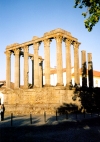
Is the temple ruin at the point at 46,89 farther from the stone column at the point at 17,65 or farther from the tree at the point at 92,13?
the tree at the point at 92,13

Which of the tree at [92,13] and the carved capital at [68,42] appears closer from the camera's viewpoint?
the tree at [92,13]

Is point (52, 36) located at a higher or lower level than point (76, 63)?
higher

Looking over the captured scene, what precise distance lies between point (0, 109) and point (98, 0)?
12725 millimetres

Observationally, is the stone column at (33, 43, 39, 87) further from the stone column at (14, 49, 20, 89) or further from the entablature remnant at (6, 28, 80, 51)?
the stone column at (14, 49, 20, 89)

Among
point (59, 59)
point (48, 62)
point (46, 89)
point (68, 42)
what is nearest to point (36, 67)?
point (48, 62)

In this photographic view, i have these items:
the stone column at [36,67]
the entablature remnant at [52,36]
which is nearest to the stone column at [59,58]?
the entablature remnant at [52,36]

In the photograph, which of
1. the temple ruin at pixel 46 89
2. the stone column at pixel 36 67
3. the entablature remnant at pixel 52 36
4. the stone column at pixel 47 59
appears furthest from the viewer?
Answer: the stone column at pixel 36 67

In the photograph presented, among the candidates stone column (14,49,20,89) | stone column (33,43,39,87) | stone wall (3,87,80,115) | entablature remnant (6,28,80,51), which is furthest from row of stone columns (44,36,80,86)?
stone column (14,49,20,89)

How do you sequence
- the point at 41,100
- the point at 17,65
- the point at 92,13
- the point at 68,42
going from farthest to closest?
the point at 17,65 < the point at 68,42 < the point at 41,100 < the point at 92,13

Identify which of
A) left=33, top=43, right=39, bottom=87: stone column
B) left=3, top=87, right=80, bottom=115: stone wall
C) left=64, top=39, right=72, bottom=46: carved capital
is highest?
left=64, top=39, right=72, bottom=46: carved capital

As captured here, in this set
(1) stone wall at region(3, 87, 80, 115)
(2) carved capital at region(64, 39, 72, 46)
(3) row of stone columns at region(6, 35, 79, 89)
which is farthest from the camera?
(2) carved capital at region(64, 39, 72, 46)

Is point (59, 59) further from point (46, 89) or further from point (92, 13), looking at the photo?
point (92, 13)

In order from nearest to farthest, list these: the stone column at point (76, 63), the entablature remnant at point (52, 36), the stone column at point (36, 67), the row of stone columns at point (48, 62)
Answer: the row of stone columns at point (48, 62) < the entablature remnant at point (52, 36) < the stone column at point (36, 67) < the stone column at point (76, 63)

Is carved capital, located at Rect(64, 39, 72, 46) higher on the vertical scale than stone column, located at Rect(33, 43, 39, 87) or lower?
higher
